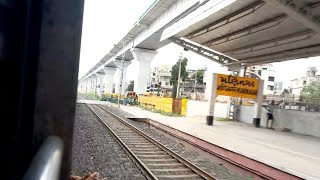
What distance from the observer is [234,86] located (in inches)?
953

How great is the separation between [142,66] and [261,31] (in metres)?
29.0

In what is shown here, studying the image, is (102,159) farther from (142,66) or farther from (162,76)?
(162,76)

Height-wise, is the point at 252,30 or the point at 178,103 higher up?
the point at 252,30

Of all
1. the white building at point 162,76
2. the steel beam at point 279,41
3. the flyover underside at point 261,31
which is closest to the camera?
the flyover underside at point 261,31

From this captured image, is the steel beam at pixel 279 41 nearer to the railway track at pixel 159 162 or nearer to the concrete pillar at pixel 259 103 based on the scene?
the concrete pillar at pixel 259 103

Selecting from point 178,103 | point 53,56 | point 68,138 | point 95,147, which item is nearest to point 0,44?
point 53,56

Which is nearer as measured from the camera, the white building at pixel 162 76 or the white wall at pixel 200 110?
the white wall at pixel 200 110

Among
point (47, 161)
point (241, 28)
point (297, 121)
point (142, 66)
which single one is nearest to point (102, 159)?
point (47, 161)

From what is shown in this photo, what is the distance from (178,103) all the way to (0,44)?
112ft

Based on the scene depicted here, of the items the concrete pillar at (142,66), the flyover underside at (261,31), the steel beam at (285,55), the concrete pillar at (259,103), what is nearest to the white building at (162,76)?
the concrete pillar at (142,66)

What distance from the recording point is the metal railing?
1.28 meters

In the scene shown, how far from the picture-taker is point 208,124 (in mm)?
23875

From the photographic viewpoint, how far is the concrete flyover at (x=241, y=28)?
16.0 m

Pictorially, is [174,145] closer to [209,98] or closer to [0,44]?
[209,98]
